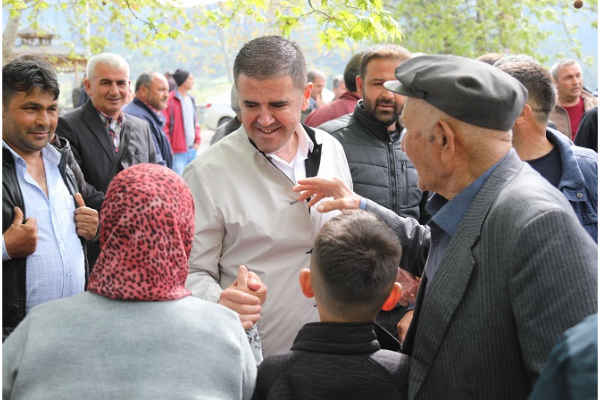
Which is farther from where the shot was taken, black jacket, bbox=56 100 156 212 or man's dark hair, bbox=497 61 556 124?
black jacket, bbox=56 100 156 212

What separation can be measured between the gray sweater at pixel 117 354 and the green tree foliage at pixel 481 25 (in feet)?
38.1

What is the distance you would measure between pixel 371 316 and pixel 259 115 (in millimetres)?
1168

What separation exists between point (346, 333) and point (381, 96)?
94.8 inches

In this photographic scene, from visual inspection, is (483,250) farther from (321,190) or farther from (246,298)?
(321,190)

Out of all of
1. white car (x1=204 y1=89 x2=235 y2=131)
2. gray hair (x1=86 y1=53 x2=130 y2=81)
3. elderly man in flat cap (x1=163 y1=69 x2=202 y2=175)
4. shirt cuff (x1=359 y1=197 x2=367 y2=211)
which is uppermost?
gray hair (x1=86 y1=53 x2=130 y2=81)

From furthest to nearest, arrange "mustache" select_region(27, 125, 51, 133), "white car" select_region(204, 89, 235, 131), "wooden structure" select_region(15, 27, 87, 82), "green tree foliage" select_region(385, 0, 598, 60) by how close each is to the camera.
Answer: "white car" select_region(204, 89, 235, 131) → "green tree foliage" select_region(385, 0, 598, 60) → "wooden structure" select_region(15, 27, 87, 82) → "mustache" select_region(27, 125, 51, 133)

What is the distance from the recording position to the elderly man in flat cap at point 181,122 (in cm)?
1028

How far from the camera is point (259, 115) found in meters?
2.97

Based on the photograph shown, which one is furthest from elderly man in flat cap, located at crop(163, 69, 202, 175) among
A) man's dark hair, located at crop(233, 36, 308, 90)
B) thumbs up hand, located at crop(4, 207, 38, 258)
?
man's dark hair, located at crop(233, 36, 308, 90)

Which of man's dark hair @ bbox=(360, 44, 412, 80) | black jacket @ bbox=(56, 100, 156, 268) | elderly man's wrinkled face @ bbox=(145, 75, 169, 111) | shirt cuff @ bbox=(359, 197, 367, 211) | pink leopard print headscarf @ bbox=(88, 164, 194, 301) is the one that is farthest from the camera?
elderly man's wrinkled face @ bbox=(145, 75, 169, 111)

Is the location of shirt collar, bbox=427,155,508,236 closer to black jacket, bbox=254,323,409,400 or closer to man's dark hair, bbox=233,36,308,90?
black jacket, bbox=254,323,409,400

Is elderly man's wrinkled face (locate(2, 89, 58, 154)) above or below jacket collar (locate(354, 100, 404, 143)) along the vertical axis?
above

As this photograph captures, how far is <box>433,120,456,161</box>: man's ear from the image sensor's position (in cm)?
210

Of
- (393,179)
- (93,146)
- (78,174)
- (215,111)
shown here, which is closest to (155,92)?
(93,146)
